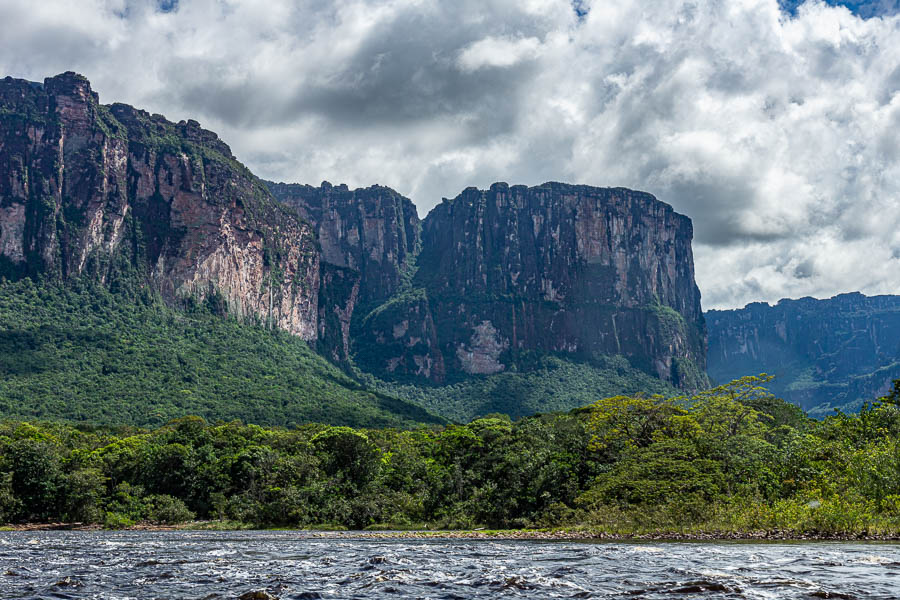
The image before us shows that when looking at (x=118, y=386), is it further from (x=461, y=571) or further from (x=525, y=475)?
(x=461, y=571)

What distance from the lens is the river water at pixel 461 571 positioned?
959 inches

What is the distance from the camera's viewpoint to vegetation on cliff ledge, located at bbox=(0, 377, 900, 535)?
52.8m

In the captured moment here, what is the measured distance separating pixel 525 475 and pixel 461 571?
36210mm

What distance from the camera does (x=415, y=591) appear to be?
82.0 feet

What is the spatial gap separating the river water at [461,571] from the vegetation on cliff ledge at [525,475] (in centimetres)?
1083

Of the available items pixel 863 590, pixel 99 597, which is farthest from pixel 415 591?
pixel 863 590

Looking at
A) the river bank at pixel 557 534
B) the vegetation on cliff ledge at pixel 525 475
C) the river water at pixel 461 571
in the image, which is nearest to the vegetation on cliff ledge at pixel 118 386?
the vegetation on cliff ledge at pixel 525 475

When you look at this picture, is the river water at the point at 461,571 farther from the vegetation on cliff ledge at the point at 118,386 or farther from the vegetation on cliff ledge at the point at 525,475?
the vegetation on cliff ledge at the point at 118,386

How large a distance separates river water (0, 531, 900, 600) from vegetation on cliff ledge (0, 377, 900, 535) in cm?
1083

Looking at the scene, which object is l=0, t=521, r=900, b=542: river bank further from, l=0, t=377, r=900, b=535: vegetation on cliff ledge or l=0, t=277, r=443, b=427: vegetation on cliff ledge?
l=0, t=277, r=443, b=427: vegetation on cliff ledge

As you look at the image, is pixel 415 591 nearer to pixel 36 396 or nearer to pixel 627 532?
pixel 627 532

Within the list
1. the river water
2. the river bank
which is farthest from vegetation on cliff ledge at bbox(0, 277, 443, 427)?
the river water

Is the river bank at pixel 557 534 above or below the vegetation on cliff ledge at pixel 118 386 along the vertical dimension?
below

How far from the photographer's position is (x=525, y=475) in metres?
66.2
